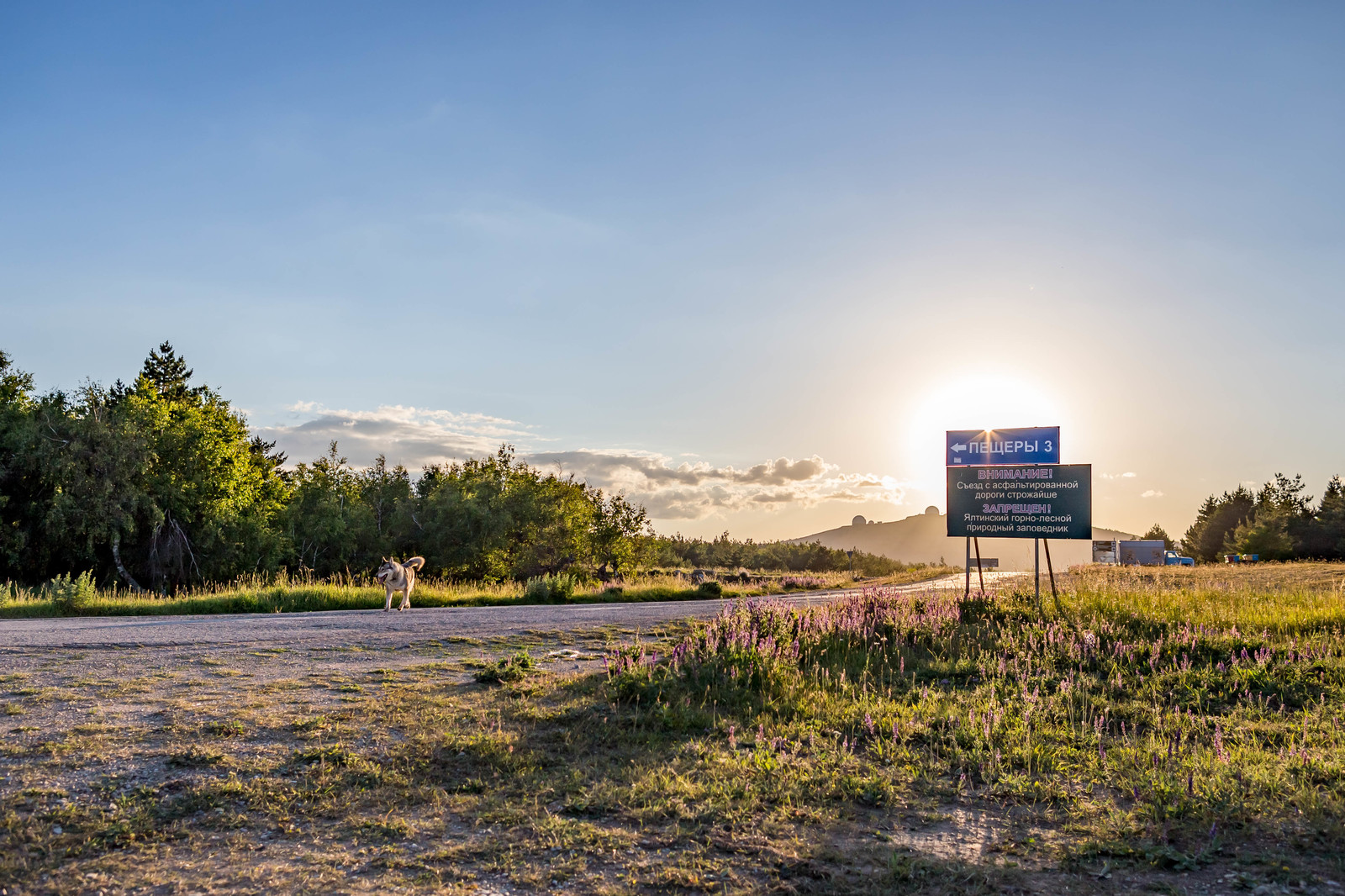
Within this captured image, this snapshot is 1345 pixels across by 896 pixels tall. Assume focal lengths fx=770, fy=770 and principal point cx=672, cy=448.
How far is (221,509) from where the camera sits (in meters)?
33.8

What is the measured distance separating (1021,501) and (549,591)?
13.1 m

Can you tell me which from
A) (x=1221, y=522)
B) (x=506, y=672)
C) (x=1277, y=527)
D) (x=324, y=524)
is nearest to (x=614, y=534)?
(x=324, y=524)

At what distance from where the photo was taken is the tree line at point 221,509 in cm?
3019

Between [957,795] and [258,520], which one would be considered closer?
[957,795]

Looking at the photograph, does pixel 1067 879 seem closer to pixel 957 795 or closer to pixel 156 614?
pixel 957 795

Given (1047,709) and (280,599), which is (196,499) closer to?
(280,599)

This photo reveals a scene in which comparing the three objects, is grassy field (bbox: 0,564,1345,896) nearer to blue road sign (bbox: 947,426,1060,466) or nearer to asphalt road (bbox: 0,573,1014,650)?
asphalt road (bbox: 0,573,1014,650)

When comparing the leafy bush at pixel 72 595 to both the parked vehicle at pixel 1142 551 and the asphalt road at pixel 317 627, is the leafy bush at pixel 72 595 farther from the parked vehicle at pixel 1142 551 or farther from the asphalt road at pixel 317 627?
the parked vehicle at pixel 1142 551

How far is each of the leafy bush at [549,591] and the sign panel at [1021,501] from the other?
11220 millimetres

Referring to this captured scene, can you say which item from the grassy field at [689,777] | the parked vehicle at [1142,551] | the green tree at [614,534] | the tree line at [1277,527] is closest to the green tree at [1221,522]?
the tree line at [1277,527]

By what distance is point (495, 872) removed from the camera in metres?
3.80

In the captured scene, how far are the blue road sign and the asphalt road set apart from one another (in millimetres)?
6732

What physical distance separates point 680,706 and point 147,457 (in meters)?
33.2

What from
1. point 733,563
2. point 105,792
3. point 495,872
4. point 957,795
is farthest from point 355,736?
point 733,563
